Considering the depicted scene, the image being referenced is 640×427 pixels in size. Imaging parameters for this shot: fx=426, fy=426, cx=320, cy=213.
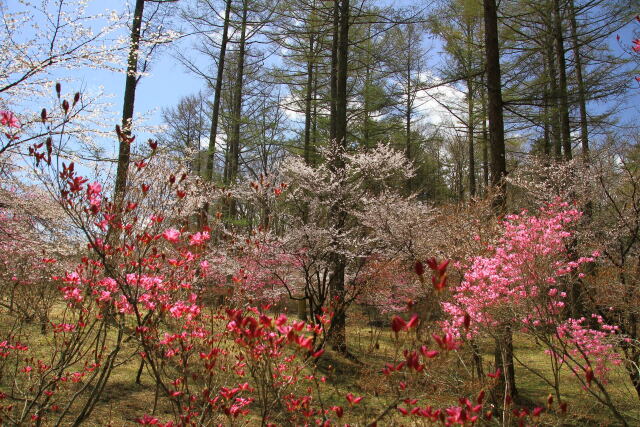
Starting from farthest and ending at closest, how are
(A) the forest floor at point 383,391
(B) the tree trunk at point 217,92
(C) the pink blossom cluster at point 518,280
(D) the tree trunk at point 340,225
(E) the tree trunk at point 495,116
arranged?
(B) the tree trunk at point 217,92
(D) the tree trunk at point 340,225
(E) the tree trunk at point 495,116
(A) the forest floor at point 383,391
(C) the pink blossom cluster at point 518,280

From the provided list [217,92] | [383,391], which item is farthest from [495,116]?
[217,92]

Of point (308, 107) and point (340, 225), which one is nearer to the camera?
point (340, 225)

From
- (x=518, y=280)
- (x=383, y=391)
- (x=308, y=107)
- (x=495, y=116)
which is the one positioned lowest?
(x=383, y=391)


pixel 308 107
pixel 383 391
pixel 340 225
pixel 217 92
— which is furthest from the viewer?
pixel 308 107

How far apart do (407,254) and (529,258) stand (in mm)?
3796

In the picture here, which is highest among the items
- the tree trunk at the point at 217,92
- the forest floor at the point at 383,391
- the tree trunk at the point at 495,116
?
the tree trunk at the point at 217,92

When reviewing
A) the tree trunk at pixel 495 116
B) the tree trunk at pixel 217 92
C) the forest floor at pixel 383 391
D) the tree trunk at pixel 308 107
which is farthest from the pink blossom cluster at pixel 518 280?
the tree trunk at pixel 217 92

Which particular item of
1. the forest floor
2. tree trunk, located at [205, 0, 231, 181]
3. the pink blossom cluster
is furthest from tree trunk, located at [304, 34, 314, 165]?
the pink blossom cluster

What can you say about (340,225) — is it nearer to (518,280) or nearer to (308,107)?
(518,280)

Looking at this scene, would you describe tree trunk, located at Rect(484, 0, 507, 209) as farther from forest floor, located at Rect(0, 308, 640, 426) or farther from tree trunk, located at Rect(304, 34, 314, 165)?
tree trunk, located at Rect(304, 34, 314, 165)

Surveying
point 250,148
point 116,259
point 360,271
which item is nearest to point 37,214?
point 116,259

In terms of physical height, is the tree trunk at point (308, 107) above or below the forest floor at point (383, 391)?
above

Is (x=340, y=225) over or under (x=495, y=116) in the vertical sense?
under

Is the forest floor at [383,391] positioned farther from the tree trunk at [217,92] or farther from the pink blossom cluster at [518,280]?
the tree trunk at [217,92]
